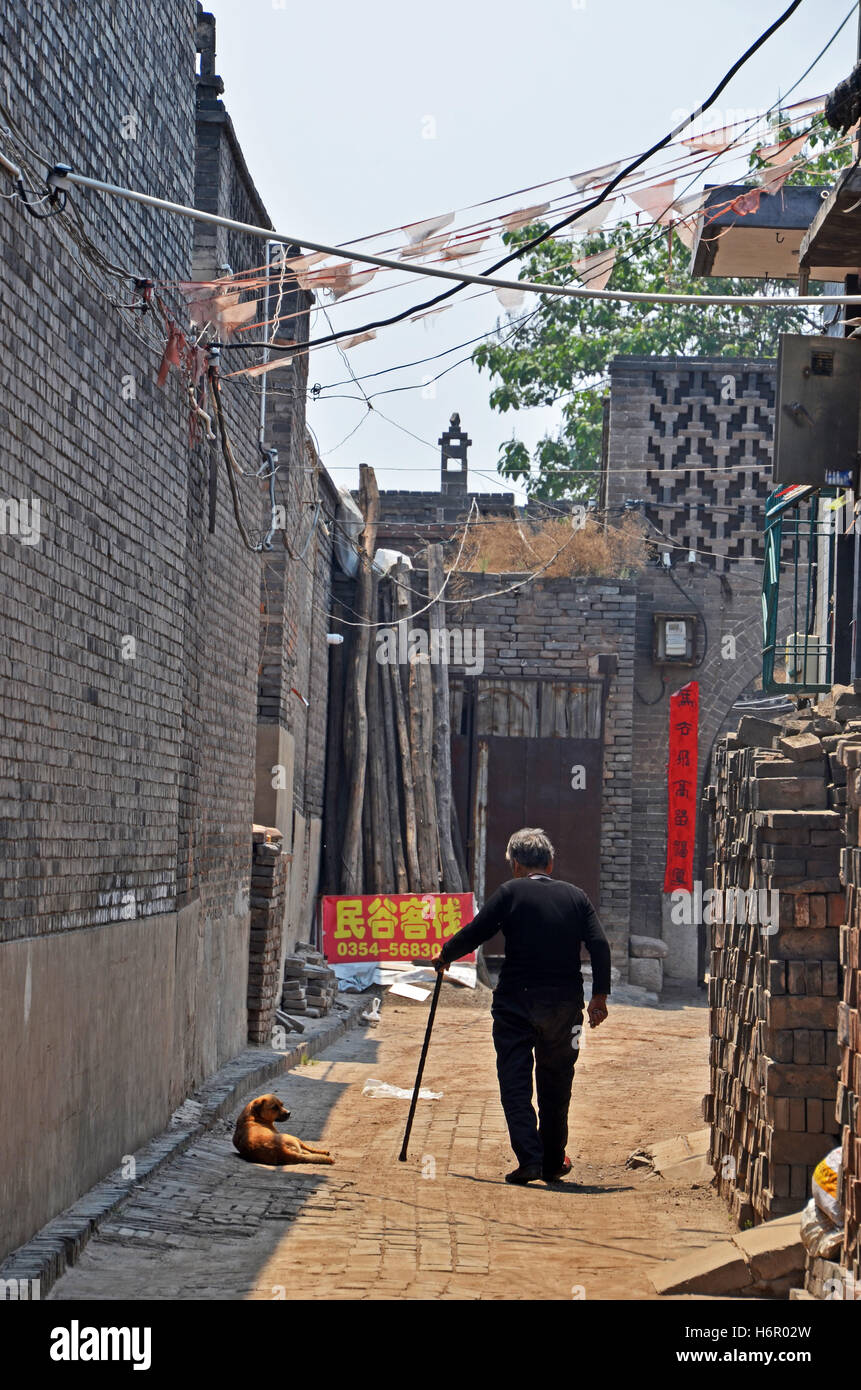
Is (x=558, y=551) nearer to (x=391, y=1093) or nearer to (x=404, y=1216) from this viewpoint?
(x=391, y=1093)

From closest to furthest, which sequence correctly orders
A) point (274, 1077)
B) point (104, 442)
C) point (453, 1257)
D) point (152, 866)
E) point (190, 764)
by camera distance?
point (453, 1257) → point (104, 442) → point (152, 866) → point (190, 764) → point (274, 1077)

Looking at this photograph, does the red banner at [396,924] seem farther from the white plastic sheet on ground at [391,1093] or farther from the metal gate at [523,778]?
the white plastic sheet on ground at [391,1093]

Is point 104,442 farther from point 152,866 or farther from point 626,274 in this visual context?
point 626,274

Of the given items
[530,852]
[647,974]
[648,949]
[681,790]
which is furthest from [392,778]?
[530,852]

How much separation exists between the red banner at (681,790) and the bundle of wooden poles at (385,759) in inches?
98.1

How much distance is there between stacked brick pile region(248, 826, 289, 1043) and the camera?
11.9 meters

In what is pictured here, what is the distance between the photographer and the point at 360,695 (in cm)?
Result: 1769

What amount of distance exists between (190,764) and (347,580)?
925 cm

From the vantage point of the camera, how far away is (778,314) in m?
29.6

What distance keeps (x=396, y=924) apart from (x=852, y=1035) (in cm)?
1203

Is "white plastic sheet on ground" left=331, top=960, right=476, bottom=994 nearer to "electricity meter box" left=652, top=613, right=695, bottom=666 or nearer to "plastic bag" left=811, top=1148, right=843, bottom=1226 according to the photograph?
"electricity meter box" left=652, top=613, right=695, bottom=666

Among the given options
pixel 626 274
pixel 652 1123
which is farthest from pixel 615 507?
pixel 652 1123

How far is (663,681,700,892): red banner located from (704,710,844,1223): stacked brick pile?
36.7 feet
